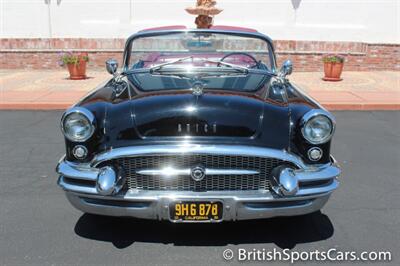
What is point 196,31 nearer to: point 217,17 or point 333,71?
point 333,71

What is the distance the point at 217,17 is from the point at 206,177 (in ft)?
47.3

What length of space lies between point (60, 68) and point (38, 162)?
8.08m

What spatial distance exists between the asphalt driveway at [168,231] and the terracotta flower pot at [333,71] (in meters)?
6.15

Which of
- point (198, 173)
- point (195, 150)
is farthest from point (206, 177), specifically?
point (195, 150)

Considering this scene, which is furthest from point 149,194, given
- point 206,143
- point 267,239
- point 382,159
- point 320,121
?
point 382,159

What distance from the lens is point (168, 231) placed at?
3.08 meters

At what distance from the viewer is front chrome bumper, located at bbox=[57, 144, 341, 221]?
2607 mm

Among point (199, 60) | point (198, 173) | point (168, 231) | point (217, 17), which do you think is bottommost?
point (168, 231)

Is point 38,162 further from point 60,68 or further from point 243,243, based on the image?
point 60,68

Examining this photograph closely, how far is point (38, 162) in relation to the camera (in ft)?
15.3

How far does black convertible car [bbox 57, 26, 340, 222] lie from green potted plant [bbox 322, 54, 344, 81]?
25.0 ft

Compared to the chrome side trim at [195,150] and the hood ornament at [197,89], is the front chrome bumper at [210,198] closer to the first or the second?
the chrome side trim at [195,150]

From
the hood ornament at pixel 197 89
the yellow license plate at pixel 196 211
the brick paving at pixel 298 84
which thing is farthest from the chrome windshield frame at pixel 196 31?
the brick paving at pixel 298 84

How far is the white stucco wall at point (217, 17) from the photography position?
53.2ft
